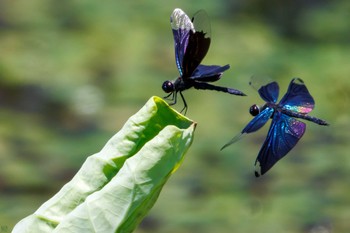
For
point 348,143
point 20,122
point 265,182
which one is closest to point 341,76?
point 348,143

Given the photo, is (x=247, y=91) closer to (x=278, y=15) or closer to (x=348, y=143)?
(x=348, y=143)

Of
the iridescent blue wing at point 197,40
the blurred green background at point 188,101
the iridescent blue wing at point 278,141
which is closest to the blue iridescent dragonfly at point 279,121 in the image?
the iridescent blue wing at point 278,141

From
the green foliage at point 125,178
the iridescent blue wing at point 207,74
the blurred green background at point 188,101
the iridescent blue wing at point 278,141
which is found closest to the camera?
the green foliage at point 125,178

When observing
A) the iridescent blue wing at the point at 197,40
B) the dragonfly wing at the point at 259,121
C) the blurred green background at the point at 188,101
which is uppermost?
the iridescent blue wing at the point at 197,40

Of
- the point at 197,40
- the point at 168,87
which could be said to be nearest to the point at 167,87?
the point at 168,87

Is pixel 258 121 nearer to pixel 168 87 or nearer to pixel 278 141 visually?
pixel 278 141

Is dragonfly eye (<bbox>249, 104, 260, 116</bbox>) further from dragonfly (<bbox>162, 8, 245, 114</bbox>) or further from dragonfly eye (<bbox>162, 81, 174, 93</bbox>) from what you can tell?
dragonfly eye (<bbox>162, 81, 174, 93</bbox>)

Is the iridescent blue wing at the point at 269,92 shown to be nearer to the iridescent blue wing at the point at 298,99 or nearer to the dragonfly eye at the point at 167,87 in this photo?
the iridescent blue wing at the point at 298,99
